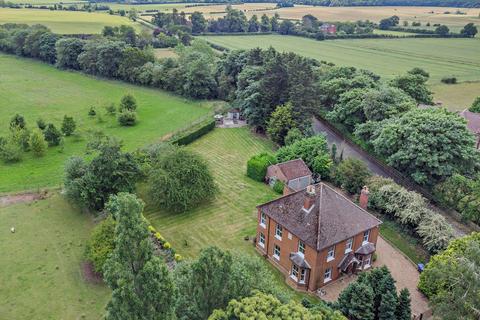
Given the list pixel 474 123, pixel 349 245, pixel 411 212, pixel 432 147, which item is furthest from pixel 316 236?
pixel 474 123

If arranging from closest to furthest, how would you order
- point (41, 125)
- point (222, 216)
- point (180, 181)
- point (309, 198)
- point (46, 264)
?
point (309, 198) → point (46, 264) → point (180, 181) → point (222, 216) → point (41, 125)

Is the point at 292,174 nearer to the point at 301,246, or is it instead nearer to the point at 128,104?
the point at 301,246

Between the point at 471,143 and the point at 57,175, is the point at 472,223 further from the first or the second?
the point at 57,175

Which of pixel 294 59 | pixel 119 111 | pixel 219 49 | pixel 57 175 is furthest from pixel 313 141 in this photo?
pixel 219 49

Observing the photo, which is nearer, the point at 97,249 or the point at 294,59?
the point at 97,249

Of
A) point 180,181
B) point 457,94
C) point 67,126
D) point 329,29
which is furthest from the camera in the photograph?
point 329,29

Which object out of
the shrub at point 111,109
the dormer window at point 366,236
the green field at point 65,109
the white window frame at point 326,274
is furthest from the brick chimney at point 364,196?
the shrub at point 111,109

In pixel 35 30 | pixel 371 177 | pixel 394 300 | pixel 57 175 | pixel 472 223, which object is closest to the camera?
pixel 394 300
